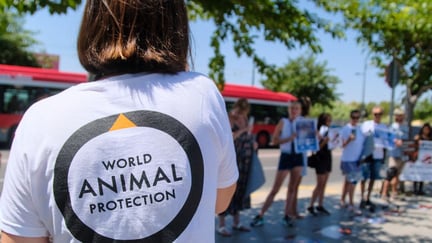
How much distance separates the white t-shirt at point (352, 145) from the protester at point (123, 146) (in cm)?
553

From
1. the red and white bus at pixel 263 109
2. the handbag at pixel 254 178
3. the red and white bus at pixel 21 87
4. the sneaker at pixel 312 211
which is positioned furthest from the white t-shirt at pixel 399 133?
the red and white bus at pixel 263 109

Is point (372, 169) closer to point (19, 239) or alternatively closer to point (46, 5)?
point (46, 5)

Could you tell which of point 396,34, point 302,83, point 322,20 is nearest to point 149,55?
point 322,20

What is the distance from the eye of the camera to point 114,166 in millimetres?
1000

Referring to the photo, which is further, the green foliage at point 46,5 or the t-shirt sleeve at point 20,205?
the green foliage at point 46,5

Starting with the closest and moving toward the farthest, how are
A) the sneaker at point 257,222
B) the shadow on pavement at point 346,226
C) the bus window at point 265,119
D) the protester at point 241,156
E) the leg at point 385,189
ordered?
the shadow on pavement at point 346,226, the protester at point 241,156, the sneaker at point 257,222, the leg at point 385,189, the bus window at point 265,119

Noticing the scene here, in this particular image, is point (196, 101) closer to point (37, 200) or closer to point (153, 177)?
point (153, 177)

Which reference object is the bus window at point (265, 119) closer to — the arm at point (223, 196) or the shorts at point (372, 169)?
the shorts at point (372, 169)

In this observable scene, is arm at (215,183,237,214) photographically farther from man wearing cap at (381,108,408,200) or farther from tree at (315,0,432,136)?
man wearing cap at (381,108,408,200)

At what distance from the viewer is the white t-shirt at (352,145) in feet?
20.6

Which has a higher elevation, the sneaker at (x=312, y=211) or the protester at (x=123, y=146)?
the protester at (x=123, y=146)

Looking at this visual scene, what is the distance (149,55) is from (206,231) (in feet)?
1.66

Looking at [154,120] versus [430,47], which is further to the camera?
[430,47]

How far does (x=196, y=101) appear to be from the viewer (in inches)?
44.1
